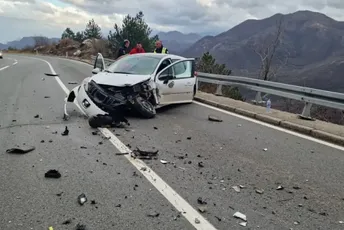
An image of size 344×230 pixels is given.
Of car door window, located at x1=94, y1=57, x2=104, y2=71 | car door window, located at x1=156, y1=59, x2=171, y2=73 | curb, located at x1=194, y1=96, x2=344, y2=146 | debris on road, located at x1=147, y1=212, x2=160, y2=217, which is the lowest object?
curb, located at x1=194, y1=96, x2=344, y2=146

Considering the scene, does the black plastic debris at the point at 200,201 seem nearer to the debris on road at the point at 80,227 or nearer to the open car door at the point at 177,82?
the debris on road at the point at 80,227

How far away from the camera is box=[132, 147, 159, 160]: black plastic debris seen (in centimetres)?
530

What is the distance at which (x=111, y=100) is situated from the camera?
295 inches

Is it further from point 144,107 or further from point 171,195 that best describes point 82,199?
point 144,107

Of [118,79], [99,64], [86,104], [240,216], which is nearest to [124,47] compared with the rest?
[99,64]

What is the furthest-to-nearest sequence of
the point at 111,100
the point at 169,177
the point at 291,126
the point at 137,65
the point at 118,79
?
the point at 137,65
the point at 118,79
the point at 291,126
the point at 111,100
the point at 169,177

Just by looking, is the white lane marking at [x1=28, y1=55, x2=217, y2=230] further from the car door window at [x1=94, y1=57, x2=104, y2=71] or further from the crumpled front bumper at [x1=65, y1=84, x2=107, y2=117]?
the car door window at [x1=94, y1=57, x2=104, y2=71]

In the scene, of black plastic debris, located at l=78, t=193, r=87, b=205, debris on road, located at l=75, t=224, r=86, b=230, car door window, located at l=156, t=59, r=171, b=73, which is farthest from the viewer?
car door window, located at l=156, t=59, r=171, b=73

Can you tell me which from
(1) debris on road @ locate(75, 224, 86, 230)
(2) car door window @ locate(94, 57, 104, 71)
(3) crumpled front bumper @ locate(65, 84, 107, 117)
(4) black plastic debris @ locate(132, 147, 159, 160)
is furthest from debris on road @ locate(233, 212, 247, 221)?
(2) car door window @ locate(94, 57, 104, 71)

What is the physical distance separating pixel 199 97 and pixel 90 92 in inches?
191

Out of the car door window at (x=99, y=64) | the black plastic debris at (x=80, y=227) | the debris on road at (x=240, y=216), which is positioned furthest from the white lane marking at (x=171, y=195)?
the car door window at (x=99, y=64)

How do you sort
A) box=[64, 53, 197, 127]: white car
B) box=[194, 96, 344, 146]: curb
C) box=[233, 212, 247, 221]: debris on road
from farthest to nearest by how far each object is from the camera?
box=[64, 53, 197, 127]: white car → box=[194, 96, 344, 146]: curb → box=[233, 212, 247, 221]: debris on road

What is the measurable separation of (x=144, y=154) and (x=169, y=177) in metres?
1.00

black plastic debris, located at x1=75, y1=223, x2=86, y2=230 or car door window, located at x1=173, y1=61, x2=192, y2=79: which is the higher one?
car door window, located at x1=173, y1=61, x2=192, y2=79
